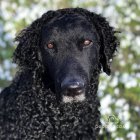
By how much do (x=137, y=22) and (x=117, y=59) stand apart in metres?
0.95

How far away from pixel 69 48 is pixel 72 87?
56 cm

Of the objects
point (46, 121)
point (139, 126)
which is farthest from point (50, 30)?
point (139, 126)

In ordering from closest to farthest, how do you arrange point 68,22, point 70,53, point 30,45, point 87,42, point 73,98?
1. point 73,98
2. point 70,53
3. point 87,42
4. point 68,22
5. point 30,45

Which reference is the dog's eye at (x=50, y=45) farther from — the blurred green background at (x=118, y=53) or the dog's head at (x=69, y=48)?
the blurred green background at (x=118, y=53)

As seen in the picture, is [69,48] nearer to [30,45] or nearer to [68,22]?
[68,22]

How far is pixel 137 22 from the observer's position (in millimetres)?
11930

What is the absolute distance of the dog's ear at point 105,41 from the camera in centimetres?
735

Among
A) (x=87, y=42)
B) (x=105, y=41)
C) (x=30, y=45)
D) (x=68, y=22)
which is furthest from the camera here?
(x=105, y=41)

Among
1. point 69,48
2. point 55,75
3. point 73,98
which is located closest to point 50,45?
point 69,48

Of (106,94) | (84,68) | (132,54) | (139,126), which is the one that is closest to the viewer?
(84,68)

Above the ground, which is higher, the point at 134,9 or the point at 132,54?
the point at 134,9

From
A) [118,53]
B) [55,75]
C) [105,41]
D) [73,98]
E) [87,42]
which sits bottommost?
[73,98]

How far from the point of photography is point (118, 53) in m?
9.85

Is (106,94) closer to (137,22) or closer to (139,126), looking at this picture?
(139,126)
